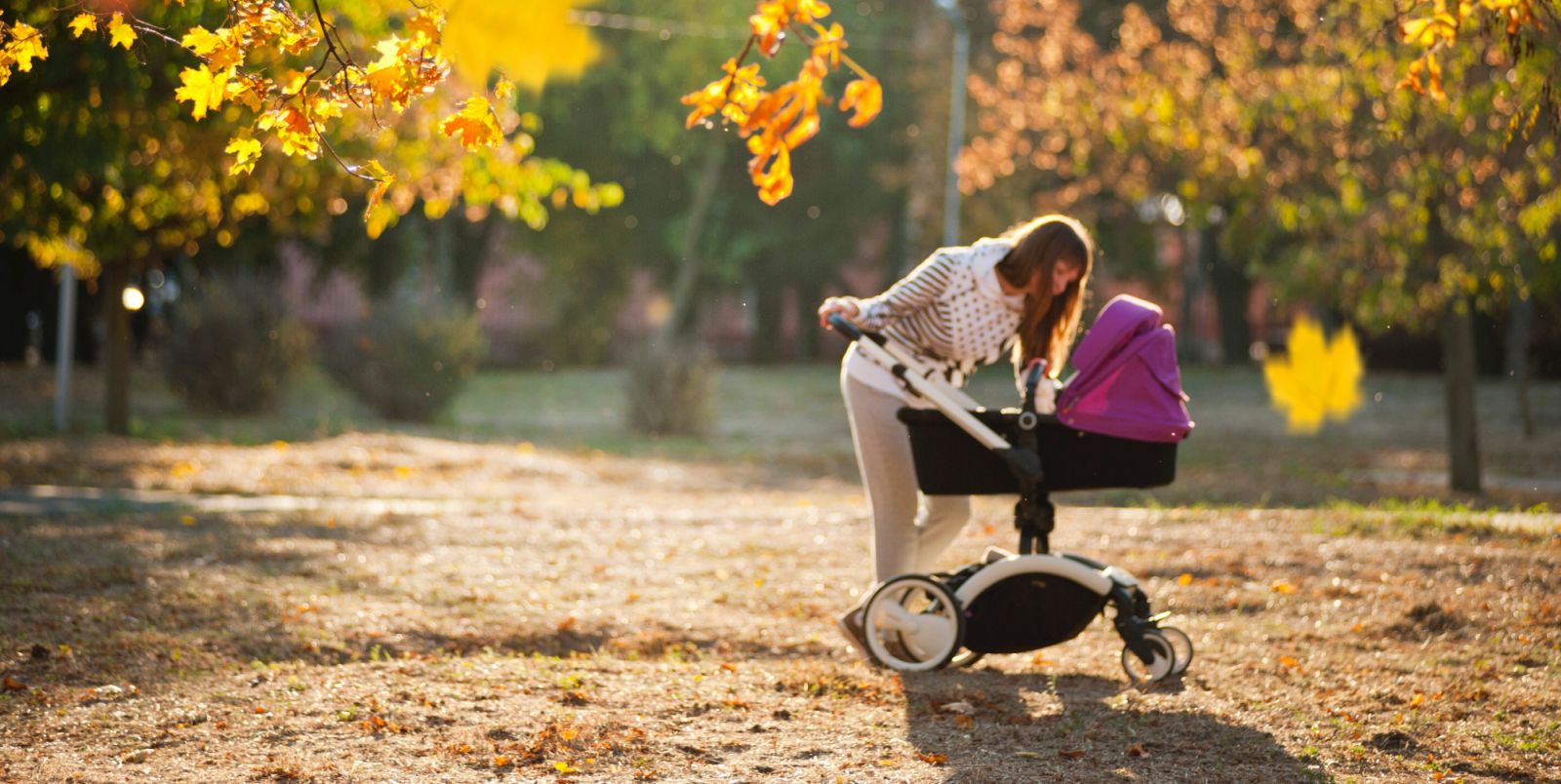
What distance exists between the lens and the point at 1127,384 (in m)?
5.37

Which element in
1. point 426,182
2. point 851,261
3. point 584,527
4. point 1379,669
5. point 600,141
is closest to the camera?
point 1379,669

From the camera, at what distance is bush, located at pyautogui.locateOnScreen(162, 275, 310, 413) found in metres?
20.5

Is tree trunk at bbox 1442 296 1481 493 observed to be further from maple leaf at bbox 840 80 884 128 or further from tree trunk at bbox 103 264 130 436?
→ tree trunk at bbox 103 264 130 436

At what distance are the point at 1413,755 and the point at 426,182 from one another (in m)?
9.99

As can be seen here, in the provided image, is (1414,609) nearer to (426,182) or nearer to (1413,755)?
(1413,755)

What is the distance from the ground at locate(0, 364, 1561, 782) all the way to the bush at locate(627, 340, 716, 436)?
8.10m

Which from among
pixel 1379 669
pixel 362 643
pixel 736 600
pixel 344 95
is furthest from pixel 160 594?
pixel 1379 669

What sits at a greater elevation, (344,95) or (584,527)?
(344,95)

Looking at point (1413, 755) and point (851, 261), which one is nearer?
point (1413, 755)

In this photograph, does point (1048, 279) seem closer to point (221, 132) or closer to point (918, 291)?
point (918, 291)

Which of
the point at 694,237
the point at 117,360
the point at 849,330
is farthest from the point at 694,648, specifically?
the point at 694,237

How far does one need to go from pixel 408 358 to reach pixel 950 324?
16.0m

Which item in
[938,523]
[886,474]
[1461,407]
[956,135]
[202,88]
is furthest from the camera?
[956,135]

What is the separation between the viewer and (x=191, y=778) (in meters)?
4.44
